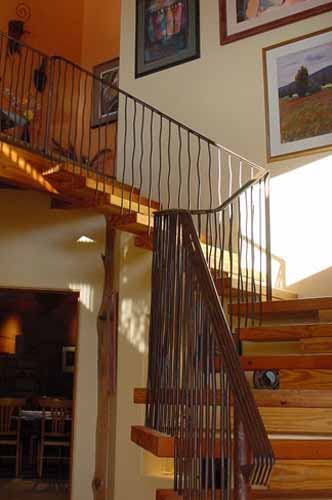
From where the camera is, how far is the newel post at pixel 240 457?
184 cm

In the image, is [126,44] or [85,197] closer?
[85,197]

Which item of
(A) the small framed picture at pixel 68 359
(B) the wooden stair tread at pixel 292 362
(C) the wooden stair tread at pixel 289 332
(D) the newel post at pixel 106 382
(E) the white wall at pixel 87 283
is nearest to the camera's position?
(B) the wooden stair tread at pixel 292 362

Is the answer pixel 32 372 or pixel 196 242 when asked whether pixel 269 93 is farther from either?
pixel 32 372

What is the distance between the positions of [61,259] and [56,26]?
4402 mm

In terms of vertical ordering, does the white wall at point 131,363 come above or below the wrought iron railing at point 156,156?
below

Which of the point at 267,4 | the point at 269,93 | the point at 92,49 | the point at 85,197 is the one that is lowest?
the point at 85,197

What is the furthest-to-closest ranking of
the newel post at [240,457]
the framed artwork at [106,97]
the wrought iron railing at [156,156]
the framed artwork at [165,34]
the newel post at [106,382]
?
the framed artwork at [106,97], the framed artwork at [165,34], the wrought iron railing at [156,156], the newel post at [106,382], the newel post at [240,457]

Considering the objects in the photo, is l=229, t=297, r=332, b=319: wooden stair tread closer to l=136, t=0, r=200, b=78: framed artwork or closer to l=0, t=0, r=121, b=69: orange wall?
l=136, t=0, r=200, b=78: framed artwork

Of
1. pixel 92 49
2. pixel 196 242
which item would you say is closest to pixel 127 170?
pixel 92 49

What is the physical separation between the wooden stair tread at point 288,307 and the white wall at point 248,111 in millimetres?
879

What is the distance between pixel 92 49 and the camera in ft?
28.9

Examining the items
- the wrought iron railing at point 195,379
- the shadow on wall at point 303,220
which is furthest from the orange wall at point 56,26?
the wrought iron railing at point 195,379

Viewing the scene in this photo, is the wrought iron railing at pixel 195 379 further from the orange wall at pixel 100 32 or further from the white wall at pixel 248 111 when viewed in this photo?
the orange wall at pixel 100 32

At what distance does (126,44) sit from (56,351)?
5.48 metres
